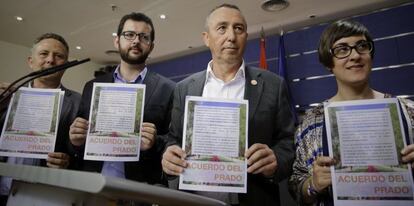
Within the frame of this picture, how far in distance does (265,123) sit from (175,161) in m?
0.43

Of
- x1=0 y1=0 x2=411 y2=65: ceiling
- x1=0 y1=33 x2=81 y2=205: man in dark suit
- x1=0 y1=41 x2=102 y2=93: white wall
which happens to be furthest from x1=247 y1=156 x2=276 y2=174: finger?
x1=0 y1=41 x2=102 y2=93: white wall

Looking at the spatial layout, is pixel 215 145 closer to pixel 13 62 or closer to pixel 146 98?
pixel 146 98

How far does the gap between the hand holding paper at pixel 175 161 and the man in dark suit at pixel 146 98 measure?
28 cm

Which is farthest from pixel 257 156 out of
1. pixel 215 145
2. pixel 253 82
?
pixel 253 82

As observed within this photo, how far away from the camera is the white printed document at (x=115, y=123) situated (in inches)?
49.7

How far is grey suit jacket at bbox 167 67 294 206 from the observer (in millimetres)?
1233

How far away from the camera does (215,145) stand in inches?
43.9

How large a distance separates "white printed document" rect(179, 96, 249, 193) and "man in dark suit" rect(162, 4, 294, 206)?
41 millimetres

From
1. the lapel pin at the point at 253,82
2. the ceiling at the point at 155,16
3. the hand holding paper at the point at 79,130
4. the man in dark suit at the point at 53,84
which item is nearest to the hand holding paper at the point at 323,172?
the lapel pin at the point at 253,82

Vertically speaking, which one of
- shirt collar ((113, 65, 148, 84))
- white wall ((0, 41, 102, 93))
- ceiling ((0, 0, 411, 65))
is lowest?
shirt collar ((113, 65, 148, 84))

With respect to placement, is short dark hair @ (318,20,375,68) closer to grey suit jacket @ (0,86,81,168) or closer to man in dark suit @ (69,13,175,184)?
man in dark suit @ (69,13,175,184)

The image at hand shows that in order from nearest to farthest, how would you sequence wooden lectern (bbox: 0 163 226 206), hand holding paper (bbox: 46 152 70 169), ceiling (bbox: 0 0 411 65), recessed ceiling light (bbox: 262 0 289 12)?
wooden lectern (bbox: 0 163 226 206)
hand holding paper (bbox: 46 152 70 169)
recessed ceiling light (bbox: 262 0 289 12)
ceiling (bbox: 0 0 411 65)

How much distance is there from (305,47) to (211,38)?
3.90 meters

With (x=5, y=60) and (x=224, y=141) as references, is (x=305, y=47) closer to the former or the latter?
(x=224, y=141)
